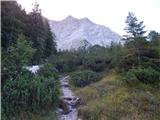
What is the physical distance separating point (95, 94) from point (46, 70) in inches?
124

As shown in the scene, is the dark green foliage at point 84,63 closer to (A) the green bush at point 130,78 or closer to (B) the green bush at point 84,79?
(B) the green bush at point 84,79

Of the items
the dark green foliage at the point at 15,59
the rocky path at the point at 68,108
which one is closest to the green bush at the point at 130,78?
the rocky path at the point at 68,108

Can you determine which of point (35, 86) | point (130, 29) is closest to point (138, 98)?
point (35, 86)

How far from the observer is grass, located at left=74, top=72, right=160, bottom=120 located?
13.7m

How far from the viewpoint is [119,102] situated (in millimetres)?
15148

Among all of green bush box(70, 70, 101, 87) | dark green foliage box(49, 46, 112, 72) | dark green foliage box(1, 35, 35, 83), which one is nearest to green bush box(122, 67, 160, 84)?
green bush box(70, 70, 101, 87)

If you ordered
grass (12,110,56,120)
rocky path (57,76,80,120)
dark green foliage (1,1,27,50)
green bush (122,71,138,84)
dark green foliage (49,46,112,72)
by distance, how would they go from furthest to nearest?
dark green foliage (49,46,112,72) < dark green foliage (1,1,27,50) < green bush (122,71,138,84) < rocky path (57,76,80,120) < grass (12,110,56,120)

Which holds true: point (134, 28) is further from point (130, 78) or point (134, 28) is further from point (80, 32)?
point (80, 32)

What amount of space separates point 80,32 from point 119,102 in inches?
2731

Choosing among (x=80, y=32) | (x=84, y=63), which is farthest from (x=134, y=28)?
(x=80, y=32)

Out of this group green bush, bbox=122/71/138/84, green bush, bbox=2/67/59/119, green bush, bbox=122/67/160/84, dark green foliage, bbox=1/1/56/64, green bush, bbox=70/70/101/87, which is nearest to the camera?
green bush, bbox=2/67/59/119

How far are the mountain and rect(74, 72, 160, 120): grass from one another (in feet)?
198

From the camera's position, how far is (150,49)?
22.8 m

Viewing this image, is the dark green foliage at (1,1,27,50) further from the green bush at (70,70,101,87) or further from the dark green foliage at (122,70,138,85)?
the dark green foliage at (122,70,138,85)
